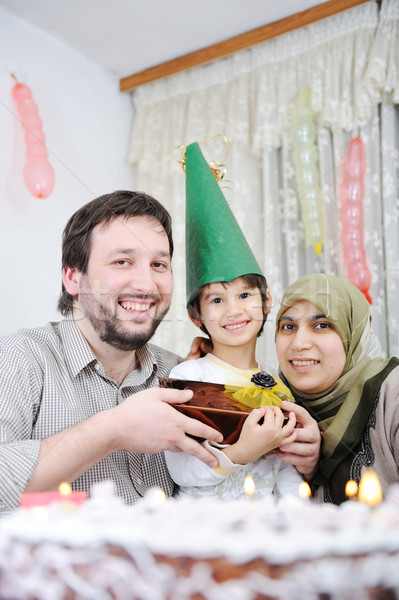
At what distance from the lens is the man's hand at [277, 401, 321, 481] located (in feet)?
3.39

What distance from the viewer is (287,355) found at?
114 cm

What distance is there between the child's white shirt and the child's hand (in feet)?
0.09

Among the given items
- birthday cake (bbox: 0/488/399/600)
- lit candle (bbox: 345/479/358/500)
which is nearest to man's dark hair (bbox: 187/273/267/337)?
lit candle (bbox: 345/479/358/500)

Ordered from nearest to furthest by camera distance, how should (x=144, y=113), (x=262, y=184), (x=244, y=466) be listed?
(x=244, y=466)
(x=262, y=184)
(x=144, y=113)

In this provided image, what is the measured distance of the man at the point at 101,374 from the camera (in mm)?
933

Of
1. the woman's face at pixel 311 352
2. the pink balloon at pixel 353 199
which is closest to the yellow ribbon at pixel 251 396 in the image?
the woman's face at pixel 311 352

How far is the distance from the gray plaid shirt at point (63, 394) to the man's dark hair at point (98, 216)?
15 cm

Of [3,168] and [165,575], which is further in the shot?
[3,168]

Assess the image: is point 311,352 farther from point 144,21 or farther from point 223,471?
point 144,21

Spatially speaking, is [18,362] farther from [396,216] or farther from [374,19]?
[374,19]

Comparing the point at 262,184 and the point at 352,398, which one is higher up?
the point at 262,184

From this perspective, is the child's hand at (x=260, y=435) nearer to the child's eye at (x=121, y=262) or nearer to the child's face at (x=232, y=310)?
the child's face at (x=232, y=310)

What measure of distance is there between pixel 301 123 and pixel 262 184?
325mm

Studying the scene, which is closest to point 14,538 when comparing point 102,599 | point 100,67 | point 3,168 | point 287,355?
point 102,599
